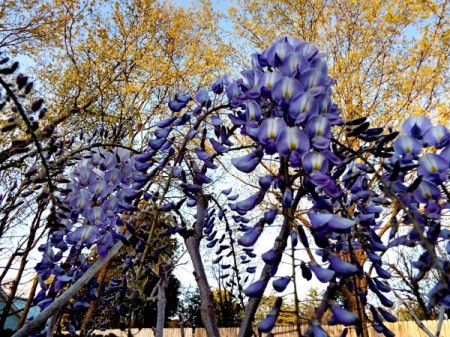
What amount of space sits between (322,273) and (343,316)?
70mm

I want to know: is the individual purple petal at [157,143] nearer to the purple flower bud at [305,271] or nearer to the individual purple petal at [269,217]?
the individual purple petal at [269,217]

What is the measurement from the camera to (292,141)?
2.37ft

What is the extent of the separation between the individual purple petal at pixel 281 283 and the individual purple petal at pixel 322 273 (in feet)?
0.14

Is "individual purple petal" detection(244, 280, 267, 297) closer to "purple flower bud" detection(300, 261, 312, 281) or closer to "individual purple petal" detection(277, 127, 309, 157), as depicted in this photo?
"purple flower bud" detection(300, 261, 312, 281)

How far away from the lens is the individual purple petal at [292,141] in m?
0.72

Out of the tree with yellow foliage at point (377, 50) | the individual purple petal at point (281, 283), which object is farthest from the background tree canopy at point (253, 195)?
the tree with yellow foliage at point (377, 50)

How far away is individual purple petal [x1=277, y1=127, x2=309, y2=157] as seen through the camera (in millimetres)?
719

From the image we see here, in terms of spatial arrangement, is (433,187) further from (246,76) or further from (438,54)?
(438,54)

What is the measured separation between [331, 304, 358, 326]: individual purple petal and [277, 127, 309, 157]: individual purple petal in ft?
0.87

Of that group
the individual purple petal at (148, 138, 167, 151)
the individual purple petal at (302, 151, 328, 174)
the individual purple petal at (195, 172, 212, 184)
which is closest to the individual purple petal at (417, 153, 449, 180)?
the individual purple petal at (302, 151, 328, 174)

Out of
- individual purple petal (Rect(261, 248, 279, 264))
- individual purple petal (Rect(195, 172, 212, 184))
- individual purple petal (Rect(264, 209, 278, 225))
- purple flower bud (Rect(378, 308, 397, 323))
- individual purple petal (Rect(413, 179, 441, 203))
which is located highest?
individual purple petal (Rect(195, 172, 212, 184))

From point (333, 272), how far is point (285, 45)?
48 centimetres

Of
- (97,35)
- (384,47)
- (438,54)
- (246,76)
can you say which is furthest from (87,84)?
(246,76)

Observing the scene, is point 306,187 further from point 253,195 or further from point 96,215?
point 96,215
